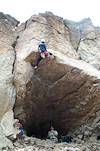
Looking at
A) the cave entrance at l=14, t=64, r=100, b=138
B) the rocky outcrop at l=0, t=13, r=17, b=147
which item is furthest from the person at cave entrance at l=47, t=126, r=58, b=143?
the rocky outcrop at l=0, t=13, r=17, b=147

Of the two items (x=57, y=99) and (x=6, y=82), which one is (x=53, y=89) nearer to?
(x=57, y=99)

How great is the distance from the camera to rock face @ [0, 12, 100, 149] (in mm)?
26750

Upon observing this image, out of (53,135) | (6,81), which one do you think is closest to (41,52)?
(6,81)

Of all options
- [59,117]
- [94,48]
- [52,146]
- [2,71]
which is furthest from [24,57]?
[94,48]

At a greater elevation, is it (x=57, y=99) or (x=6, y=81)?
(x=6, y=81)

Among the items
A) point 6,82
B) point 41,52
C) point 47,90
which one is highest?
point 41,52

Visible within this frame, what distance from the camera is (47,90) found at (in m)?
27.4

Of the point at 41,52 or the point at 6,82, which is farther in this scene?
the point at 6,82

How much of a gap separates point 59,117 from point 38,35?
6.59 meters

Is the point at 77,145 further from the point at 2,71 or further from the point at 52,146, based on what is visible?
the point at 2,71

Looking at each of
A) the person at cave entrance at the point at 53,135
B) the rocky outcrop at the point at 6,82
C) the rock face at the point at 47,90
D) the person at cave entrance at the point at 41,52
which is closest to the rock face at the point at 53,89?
the rock face at the point at 47,90

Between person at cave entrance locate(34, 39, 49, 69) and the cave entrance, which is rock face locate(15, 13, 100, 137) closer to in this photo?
the cave entrance

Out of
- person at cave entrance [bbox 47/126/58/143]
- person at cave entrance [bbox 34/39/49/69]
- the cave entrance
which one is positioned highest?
person at cave entrance [bbox 34/39/49/69]

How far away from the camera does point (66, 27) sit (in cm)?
3406
